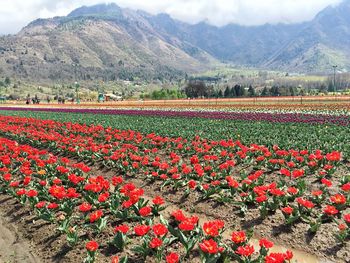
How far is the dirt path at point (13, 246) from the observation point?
8.18 meters

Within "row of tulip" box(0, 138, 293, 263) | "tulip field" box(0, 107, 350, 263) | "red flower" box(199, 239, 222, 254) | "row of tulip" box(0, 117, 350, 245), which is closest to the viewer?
"red flower" box(199, 239, 222, 254)

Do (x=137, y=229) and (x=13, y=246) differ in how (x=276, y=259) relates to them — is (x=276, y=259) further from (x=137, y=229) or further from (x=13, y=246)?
(x=13, y=246)

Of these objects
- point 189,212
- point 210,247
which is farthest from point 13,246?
point 210,247

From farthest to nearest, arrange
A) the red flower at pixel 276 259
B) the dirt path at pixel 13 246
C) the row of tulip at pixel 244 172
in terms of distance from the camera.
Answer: the row of tulip at pixel 244 172 → the dirt path at pixel 13 246 → the red flower at pixel 276 259

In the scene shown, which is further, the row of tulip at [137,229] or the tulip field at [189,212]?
the tulip field at [189,212]

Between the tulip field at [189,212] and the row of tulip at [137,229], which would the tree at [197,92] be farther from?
the row of tulip at [137,229]

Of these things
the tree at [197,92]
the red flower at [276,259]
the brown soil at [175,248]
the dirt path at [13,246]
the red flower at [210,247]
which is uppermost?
the tree at [197,92]

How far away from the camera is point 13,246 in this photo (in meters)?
8.85

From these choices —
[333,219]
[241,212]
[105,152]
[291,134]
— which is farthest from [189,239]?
[291,134]

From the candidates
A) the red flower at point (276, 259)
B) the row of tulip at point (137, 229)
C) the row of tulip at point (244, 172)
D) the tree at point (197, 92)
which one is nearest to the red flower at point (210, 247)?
the row of tulip at point (137, 229)

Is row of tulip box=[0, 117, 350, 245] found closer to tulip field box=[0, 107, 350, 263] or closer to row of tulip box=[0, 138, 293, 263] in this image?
tulip field box=[0, 107, 350, 263]

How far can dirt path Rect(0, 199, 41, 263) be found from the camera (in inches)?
322

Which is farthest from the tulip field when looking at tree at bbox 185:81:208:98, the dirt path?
tree at bbox 185:81:208:98

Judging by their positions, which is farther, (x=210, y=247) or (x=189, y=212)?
(x=189, y=212)
